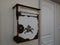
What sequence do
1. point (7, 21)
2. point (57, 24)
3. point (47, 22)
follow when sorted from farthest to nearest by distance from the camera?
point (57, 24) → point (47, 22) → point (7, 21)

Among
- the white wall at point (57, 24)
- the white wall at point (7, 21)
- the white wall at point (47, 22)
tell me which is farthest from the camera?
the white wall at point (57, 24)

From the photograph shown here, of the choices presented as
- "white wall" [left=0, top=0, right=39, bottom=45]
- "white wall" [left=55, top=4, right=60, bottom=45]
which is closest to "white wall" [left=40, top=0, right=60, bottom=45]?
"white wall" [left=55, top=4, right=60, bottom=45]

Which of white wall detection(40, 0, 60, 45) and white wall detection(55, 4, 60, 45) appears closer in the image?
white wall detection(40, 0, 60, 45)

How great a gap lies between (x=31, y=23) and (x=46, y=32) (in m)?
0.80

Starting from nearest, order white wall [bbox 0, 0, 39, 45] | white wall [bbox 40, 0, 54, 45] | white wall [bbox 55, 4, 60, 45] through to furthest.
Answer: white wall [bbox 0, 0, 39, 45], white wall [bbox 40, 0, 54, 45], white wall [bbox 55, 4, 60, 45]

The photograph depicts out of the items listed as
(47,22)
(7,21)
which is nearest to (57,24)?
(47,22)

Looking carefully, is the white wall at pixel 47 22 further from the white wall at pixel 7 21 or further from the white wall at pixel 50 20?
the white wall at pixel 7 21

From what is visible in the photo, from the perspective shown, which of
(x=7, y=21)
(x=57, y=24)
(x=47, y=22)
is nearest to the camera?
(x=7, y=21)

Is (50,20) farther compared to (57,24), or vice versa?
(57,24)

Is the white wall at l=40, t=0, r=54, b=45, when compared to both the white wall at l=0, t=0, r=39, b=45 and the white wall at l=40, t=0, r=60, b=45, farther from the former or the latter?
the white wall at l=0, t=0, r=39, b=45

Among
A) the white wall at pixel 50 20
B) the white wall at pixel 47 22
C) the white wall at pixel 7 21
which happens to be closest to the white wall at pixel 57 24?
the white wall at pixel 50 20

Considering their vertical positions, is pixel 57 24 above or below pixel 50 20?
below

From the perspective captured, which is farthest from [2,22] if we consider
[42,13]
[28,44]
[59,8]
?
[59,8]

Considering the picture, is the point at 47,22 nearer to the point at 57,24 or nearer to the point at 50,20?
the point at 50,20
